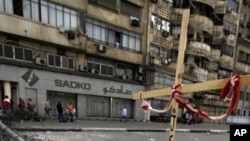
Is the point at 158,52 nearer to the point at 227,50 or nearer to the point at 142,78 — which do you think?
the point at 142,78

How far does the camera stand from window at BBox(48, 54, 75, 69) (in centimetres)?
2003

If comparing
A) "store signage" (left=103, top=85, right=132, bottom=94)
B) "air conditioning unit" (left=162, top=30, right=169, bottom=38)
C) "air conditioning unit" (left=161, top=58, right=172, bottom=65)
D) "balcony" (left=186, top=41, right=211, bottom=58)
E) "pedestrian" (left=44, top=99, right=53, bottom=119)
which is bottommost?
"pedestrian" (left=44, top=99, right=53, bottom=119)

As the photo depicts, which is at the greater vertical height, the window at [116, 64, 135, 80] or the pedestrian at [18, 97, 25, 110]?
the window at [116, 64, 135, 80]

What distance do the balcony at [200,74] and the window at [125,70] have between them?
8.49m

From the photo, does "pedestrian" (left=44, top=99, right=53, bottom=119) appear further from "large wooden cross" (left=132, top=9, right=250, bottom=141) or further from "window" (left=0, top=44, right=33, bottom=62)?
"large wooden cross" (left=132, top=9, right=250, bottom=141)

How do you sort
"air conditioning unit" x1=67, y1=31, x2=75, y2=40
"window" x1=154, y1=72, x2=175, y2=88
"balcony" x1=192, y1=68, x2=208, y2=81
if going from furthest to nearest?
1. "balcony" x1=192, y1=68, x2=208, y2=81
2. "window" x1=154, y1=72, x2=175, y2=88
3. "air conditioning unit" x1=67, y1=31, x2=75, y2=40

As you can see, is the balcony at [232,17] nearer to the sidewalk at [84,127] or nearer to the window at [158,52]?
the window at [158,52]

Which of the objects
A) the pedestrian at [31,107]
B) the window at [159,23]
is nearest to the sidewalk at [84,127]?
the pedestrian at [31,107]

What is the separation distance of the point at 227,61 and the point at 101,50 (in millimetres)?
21637

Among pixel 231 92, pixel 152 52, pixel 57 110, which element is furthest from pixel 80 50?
pixel 231 92

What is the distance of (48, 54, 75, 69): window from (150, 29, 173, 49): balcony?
9277 millimetres

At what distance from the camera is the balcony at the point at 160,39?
27.1 m

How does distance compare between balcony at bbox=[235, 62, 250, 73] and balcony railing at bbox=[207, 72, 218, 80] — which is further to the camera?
balcony at bbox=[235, 62, 250, 73]

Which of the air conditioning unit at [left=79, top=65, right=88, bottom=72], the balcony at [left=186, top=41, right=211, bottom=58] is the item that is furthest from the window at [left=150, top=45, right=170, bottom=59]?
the air conditioning unit at [left=79, top=65, right=88, bottom=72]
